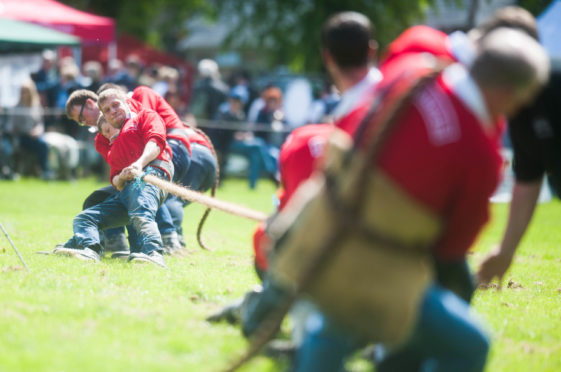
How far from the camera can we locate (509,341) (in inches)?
189

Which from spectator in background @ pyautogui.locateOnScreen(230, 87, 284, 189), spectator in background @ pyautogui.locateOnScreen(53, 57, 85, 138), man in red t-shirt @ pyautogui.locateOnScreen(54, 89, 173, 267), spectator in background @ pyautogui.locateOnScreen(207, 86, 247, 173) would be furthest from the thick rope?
spectator in background @ pyautogui.locateOnScreen(53, 57, 85, 138)

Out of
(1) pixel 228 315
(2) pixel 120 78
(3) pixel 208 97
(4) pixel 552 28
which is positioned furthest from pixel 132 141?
(3) pixel 208 97

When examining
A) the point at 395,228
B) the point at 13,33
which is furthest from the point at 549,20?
the point at 395,228

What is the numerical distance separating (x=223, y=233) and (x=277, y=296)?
591 cm

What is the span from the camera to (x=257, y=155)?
16.9 m

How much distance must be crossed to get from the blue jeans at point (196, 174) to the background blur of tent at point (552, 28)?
6.52 meters

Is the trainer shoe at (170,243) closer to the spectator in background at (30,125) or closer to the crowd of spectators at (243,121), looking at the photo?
the crowd of spectators at (243,121)

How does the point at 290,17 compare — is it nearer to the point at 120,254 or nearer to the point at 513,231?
the point at 120,254

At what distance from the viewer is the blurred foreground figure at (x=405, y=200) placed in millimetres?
2756

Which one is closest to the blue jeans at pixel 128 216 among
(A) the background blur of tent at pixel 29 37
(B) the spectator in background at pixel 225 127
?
(A) the background blur of tent at pixel 29 37

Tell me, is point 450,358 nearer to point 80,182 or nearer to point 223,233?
point 223,233

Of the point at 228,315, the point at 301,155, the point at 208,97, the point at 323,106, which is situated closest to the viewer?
the point at 301,155

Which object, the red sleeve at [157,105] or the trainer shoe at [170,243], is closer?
the trainer shoe at [170,243]

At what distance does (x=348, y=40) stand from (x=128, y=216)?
4.31 metres
